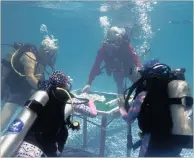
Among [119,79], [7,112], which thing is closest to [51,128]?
[7,112]

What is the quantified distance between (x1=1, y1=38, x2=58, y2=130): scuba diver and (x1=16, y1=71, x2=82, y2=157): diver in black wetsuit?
3.66 metres

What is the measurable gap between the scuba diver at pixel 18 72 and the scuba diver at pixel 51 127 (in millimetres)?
3653

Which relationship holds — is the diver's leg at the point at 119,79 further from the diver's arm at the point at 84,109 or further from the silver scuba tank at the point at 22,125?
the silver scuba tank at the point at 22,125

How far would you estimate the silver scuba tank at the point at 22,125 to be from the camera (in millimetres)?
3488

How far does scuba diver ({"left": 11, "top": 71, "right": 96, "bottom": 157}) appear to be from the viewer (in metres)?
3.64

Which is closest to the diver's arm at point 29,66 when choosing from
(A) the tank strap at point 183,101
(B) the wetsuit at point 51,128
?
(B) the wetsuit at point 51,128

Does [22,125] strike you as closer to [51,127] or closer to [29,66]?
[51,127]

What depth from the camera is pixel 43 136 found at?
12.3 ft

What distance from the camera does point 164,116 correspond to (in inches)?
162

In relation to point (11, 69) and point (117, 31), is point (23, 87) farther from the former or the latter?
point (117, 31)

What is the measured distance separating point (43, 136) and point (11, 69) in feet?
15.8

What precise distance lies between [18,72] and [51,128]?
439 centimetres

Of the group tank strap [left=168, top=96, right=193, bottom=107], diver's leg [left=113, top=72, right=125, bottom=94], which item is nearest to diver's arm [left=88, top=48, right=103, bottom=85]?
diver's leg [left=113, top=72, right=125, bottom=94]

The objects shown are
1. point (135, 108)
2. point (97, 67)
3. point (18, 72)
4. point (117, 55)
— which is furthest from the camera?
point (97, 67)
